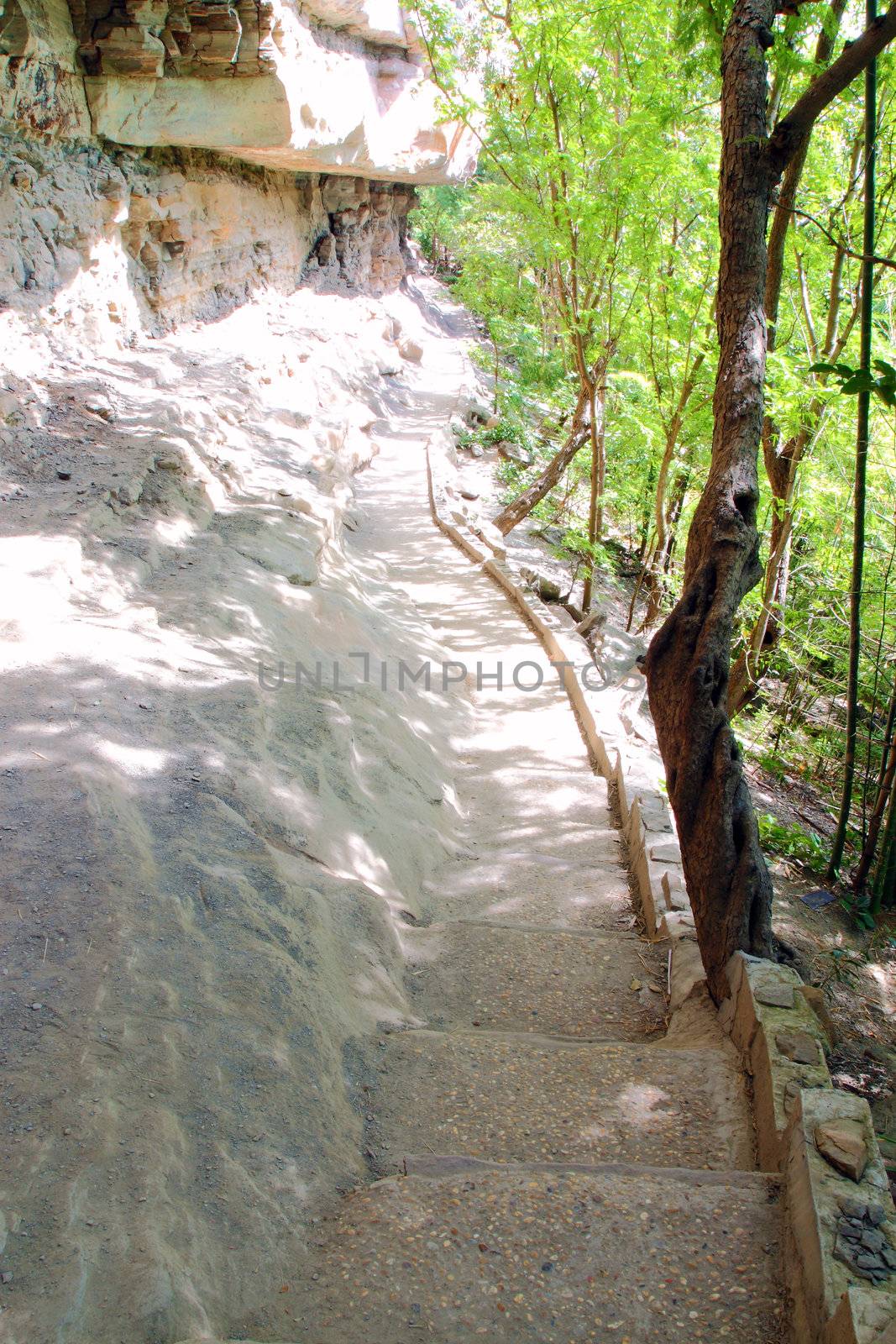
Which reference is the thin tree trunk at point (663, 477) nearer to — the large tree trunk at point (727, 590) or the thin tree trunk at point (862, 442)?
the thin tree trunk at point (862, 442)

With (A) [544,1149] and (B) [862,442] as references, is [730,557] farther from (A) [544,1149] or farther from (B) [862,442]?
(A) [544,1149]

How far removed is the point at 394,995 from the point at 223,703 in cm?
214

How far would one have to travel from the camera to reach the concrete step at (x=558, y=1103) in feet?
11.5

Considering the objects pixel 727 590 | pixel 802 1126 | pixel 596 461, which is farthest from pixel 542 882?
pixel 596 461

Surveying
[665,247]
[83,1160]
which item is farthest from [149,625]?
[665,247]

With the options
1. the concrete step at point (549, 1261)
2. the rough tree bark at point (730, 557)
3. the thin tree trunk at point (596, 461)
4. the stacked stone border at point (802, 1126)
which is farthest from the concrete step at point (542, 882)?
the thin tree trunk at point (596, 461)

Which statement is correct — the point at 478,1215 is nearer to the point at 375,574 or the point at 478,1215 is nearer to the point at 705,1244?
the point at 705,1244

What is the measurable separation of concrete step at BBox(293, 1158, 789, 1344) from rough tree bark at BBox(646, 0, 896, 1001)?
1493 millimetres

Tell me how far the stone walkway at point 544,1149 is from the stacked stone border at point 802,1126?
140mm

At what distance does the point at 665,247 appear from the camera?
1095 centimetres

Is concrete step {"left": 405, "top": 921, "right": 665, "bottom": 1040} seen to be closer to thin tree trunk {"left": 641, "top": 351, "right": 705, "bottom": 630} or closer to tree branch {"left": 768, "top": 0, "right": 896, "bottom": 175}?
tree branch {"left": 768, "top": 0, "right": 896, "bottom": 175}

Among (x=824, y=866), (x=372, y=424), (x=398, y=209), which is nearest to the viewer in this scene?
(x=824, y=866)

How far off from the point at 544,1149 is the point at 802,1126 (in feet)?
3.31

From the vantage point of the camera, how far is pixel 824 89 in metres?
4.77
